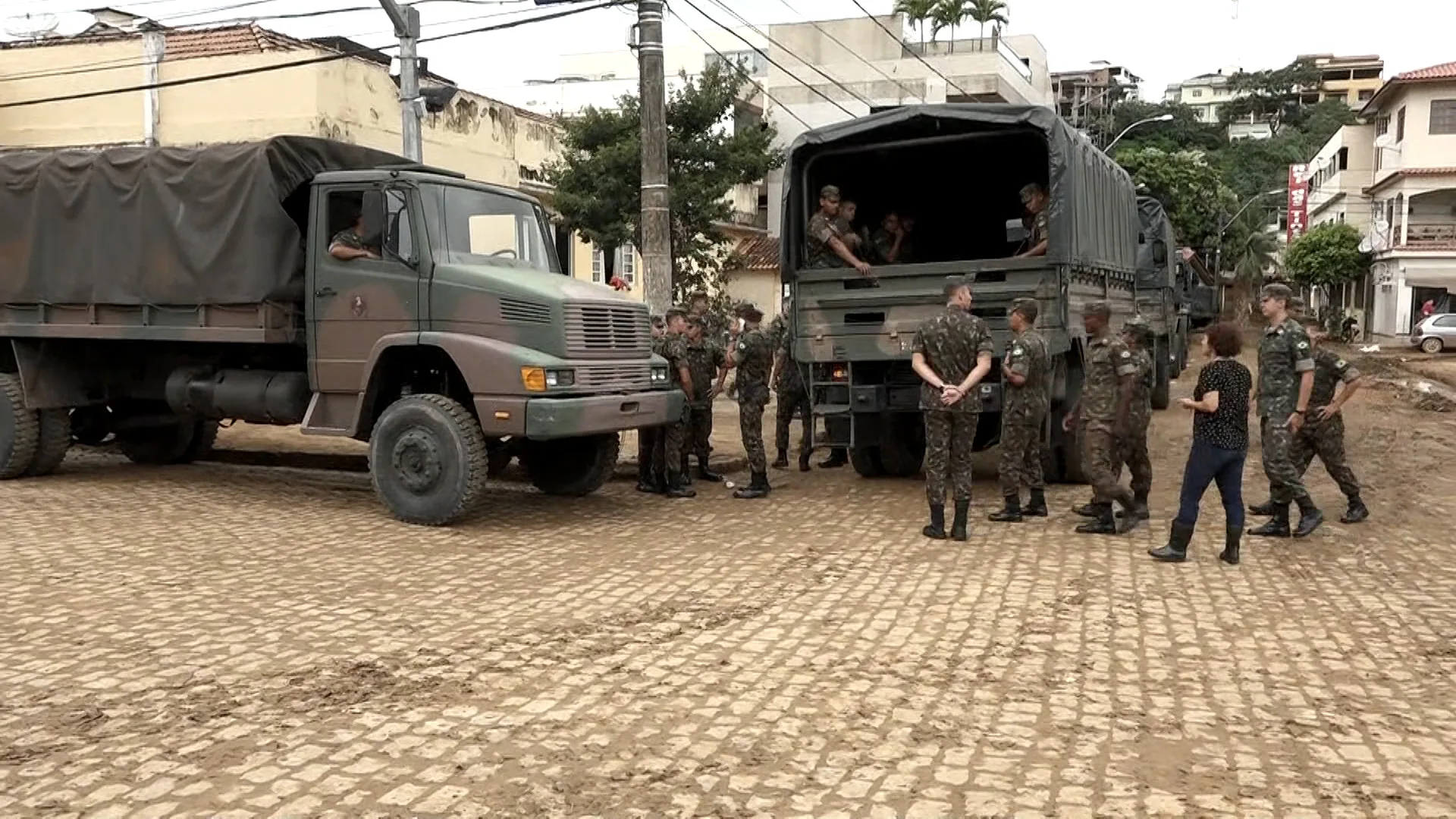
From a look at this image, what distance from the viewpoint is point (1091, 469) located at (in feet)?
28.4

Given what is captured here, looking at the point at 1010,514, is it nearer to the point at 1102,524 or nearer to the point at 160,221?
the point at 1102,524

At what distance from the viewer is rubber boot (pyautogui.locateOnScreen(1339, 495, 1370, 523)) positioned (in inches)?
360


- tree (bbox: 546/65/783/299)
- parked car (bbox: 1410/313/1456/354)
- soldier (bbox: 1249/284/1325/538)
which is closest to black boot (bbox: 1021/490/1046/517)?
soldier (bbox: 1249/284/1325/538)

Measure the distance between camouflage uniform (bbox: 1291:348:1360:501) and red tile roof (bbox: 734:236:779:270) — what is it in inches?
968

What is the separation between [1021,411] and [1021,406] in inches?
1.7

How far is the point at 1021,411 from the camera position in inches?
360

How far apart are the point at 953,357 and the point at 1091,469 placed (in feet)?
4.15

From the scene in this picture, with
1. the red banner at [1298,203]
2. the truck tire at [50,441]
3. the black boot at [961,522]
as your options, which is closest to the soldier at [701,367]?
the black boot at [961,522]

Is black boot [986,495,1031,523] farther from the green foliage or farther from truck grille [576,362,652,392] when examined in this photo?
the green foliage

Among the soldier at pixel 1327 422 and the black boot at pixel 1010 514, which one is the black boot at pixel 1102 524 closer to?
the black boot at pixel 1010 514

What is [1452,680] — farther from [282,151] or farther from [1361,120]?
[1361,120]

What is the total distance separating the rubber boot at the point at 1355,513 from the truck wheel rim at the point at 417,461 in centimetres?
663

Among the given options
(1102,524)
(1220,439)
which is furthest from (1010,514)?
(1220,439)

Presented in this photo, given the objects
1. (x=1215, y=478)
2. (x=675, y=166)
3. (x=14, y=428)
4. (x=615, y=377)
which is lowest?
(x=1215, y=478)
